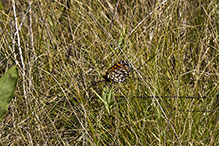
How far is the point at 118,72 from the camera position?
41.6 inches

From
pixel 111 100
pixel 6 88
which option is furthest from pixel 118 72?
pixel 6 88

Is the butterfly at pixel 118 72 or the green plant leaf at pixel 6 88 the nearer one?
the green plant leaf at pixel 6 88

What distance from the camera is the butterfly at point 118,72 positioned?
107 cm

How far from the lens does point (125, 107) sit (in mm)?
1078

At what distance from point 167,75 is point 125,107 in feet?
0.92

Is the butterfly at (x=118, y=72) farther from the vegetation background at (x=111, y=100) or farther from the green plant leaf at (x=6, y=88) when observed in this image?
the green plant leaf at (x=6, y=88)

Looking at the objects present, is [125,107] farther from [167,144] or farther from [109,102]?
[167,144]

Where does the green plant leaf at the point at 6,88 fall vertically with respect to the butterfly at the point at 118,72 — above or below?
above

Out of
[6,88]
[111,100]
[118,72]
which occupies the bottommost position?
[111,100]

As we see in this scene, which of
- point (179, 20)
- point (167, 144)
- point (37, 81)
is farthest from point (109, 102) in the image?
point (179, 20)

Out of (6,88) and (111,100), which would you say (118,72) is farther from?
(6,88)

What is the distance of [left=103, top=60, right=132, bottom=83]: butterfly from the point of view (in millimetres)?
1066

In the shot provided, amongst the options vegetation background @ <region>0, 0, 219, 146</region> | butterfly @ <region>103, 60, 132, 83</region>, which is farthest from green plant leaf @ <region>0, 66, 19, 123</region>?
butterfly @ <region>103, 60, 132, 83</region>

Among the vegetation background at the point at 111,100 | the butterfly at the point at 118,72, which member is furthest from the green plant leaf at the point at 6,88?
the butterfly at the point at 118,72
